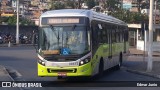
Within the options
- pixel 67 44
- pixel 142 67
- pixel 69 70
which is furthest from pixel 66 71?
pixel 142 67

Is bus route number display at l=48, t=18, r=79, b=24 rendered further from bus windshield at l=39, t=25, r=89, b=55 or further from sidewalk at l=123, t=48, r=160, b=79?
sidewalk at l=123, t=48, r=160, b=79

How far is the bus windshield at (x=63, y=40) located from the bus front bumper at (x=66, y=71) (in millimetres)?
592

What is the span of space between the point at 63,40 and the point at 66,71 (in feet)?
3.93

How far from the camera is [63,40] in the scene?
18438mm

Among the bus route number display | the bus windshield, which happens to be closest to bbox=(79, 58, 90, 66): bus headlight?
the bus windshield

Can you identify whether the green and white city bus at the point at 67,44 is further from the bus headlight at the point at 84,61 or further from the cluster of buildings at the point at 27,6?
the cluster of buildings at the point at 27,6

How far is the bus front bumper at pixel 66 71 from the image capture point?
1819 cm

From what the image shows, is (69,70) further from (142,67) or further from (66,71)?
(142,67)

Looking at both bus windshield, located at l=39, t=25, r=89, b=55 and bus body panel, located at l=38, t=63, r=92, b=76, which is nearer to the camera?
bus body panel, located at l=38, t=63, r=92, b=76

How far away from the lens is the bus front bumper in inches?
716

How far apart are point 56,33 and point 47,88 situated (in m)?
2.51

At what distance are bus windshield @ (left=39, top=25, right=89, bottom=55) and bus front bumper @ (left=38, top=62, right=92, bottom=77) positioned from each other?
1.94ft

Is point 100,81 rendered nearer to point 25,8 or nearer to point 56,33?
point 56,33

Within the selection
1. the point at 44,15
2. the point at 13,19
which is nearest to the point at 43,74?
the point at 44,15
